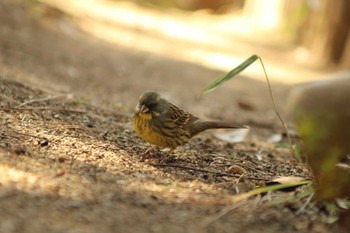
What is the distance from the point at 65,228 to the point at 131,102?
4.00 metres

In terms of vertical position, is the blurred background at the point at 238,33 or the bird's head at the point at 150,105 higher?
the bird's head at the point at 150,105

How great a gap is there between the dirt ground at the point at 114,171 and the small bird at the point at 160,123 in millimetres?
163

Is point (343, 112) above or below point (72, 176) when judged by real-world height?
above

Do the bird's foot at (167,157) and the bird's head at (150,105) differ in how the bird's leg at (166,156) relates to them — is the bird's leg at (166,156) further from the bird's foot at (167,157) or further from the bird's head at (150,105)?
the bird's head at (150,105)

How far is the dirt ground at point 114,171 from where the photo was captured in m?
2.99

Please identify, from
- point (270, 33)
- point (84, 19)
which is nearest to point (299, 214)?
point (84, 19)

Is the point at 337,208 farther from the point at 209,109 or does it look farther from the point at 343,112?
the point at 209,109

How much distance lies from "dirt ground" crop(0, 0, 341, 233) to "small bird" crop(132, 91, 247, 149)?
16 centimetres

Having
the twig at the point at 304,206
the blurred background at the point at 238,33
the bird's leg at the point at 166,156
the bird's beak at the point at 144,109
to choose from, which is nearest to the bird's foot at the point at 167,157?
the bird's leg at the point at 166,156

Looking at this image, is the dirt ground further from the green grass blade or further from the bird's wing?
the green grass blade

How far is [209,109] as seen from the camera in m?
7.45

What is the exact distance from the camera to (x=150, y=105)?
429cm

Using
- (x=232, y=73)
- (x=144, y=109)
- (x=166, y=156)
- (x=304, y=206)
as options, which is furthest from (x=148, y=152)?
(x=304, y=206)

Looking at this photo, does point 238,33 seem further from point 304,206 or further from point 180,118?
point 304,206
